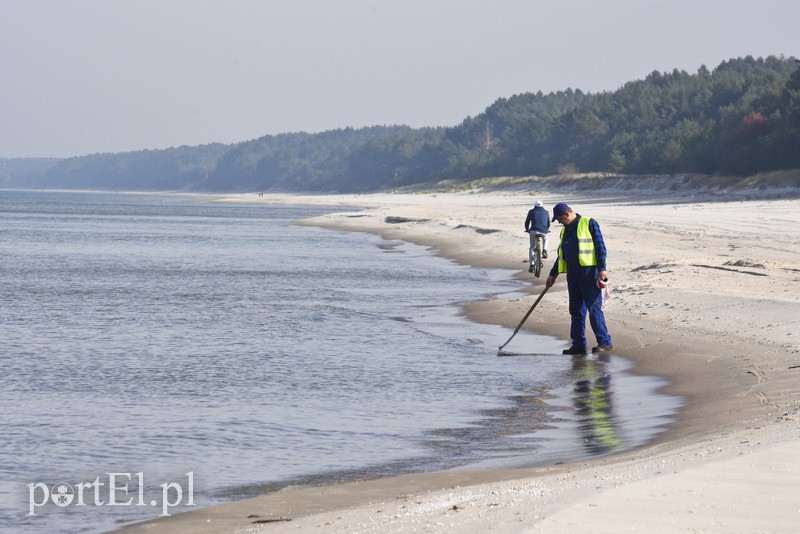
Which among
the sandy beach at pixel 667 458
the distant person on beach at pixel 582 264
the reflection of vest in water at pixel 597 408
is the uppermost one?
the distant person on beach at pixel 582 264

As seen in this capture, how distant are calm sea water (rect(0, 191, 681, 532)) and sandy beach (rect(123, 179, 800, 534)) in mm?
482

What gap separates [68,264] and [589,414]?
22.8 metres

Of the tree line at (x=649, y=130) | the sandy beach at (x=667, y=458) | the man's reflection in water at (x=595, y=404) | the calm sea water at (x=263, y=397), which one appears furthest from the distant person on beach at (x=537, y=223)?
the tree line at (x=649, y=130)

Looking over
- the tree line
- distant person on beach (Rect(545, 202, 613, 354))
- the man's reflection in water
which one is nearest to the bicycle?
distant person on beach (Rect(545, 202, 613, 354))

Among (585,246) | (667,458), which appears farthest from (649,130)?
(667,458)

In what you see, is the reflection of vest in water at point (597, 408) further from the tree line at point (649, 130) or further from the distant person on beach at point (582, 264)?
the tree line at point (649, 130)

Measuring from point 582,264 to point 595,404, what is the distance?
2.69 meters

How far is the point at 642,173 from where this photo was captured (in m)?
77.4

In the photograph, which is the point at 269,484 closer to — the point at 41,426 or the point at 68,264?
the point at 41,426

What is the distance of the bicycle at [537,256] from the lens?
22.4 m

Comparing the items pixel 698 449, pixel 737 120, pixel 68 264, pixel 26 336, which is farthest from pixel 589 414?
pixel 737 120

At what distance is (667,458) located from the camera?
6672 mm

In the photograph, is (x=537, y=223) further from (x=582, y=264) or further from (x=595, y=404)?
(x=595, y=404)

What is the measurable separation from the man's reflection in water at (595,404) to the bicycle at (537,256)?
970 centimetres
